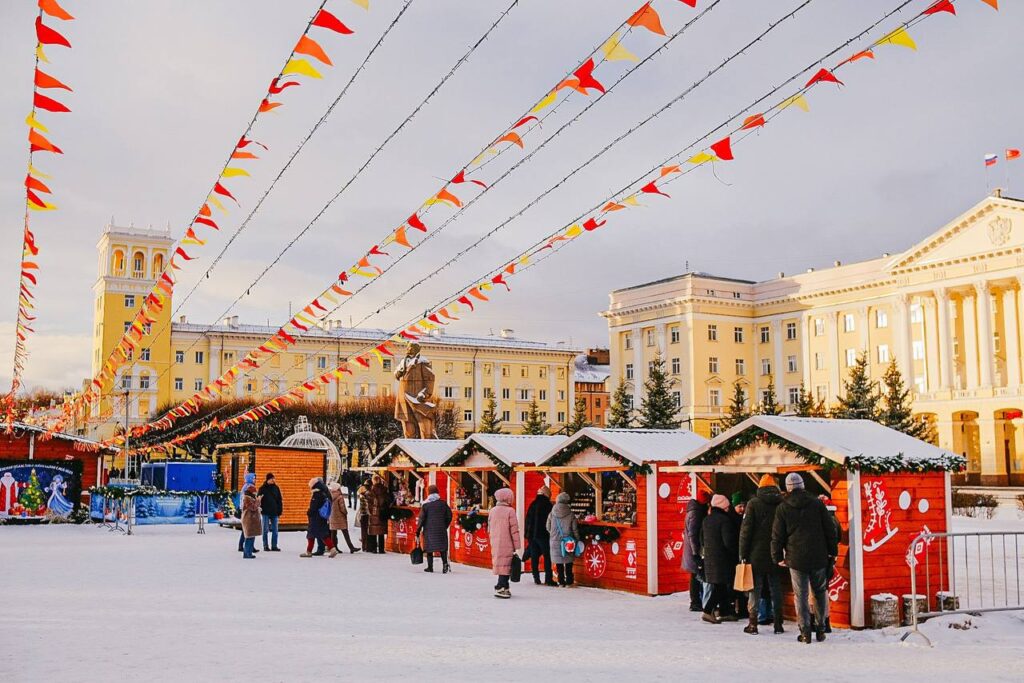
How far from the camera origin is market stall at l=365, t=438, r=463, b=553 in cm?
2081

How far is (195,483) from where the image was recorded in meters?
46.1

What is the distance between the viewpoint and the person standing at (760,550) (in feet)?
34.7

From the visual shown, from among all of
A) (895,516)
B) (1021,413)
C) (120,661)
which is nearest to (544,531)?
(895,516)

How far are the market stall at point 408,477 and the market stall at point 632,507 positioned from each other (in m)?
4.70

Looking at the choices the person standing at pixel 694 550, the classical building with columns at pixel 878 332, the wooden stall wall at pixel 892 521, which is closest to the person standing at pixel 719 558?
the person standing at pixel 694 550

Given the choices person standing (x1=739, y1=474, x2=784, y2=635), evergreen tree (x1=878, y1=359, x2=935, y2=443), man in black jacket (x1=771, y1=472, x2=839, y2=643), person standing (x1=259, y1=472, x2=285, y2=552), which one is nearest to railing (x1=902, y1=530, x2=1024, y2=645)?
man in black jacket (x1=771, y1=472, x2=839, y2=643)

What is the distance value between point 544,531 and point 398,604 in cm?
364

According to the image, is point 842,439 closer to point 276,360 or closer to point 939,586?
point 939,586

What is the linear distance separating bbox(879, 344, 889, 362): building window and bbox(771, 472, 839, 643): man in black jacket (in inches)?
2650

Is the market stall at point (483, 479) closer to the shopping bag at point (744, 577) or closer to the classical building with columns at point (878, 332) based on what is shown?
the shopping bag at point (744, 577)

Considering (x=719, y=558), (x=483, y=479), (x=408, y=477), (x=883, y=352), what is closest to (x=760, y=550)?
(x=719, y=558)

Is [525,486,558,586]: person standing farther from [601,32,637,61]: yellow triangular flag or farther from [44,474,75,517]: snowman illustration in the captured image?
[44,474,75,517]: snowman illustration

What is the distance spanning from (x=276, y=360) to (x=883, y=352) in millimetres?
50626

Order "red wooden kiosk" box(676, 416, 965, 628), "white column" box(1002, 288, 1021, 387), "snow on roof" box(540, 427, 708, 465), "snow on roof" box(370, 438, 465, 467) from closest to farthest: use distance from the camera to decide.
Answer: "red wooden kiosk" box(676, 416, 965, 628) → "snow on roof" box(540, 427, 708, 465) → "snow on roof" box(370, 438, 465, 467) → "white column" box(1002, 288, 1021, 387)
